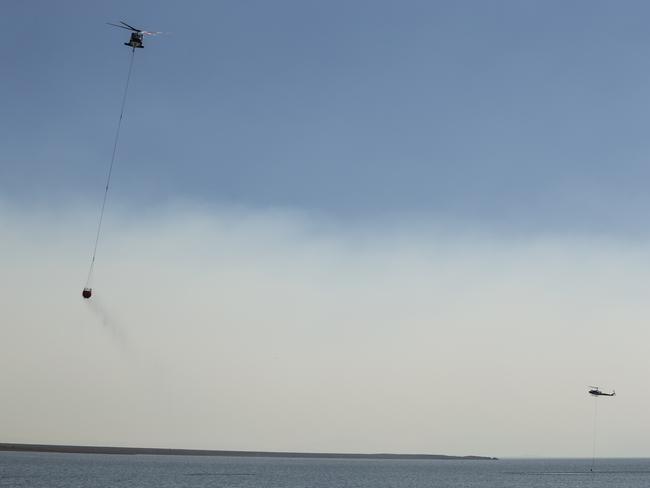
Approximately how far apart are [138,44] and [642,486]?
18171 cm

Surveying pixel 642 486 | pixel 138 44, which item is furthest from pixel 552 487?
pixel 138 44

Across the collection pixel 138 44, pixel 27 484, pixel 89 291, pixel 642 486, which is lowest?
pixel 27 484

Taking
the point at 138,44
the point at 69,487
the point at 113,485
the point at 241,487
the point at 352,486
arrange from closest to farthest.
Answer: the point at 138,44 → the point at 69,487 → the point at 113,485 → the point at 241,487 → the point at 352,486

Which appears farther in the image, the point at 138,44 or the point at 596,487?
the point at 596,487

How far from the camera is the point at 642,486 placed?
654ft

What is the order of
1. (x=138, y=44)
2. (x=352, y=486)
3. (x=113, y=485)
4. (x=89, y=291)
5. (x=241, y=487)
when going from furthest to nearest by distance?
(x=352, y=486)
(x=241, y=487)
(x=113, y=485)
(x=138, y=44)
(x=89, y=291)

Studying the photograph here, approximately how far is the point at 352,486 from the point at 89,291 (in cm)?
14091

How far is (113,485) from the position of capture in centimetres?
16538

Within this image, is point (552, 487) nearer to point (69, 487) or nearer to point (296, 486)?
point (296, 486)

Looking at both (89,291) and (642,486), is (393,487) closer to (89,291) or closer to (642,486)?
(642,486)

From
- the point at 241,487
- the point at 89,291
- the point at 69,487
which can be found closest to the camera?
the point at 89,291

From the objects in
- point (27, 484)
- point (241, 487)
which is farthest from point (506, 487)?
point (27, 484)

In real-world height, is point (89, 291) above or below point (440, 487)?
above

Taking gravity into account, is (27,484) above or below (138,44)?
below
